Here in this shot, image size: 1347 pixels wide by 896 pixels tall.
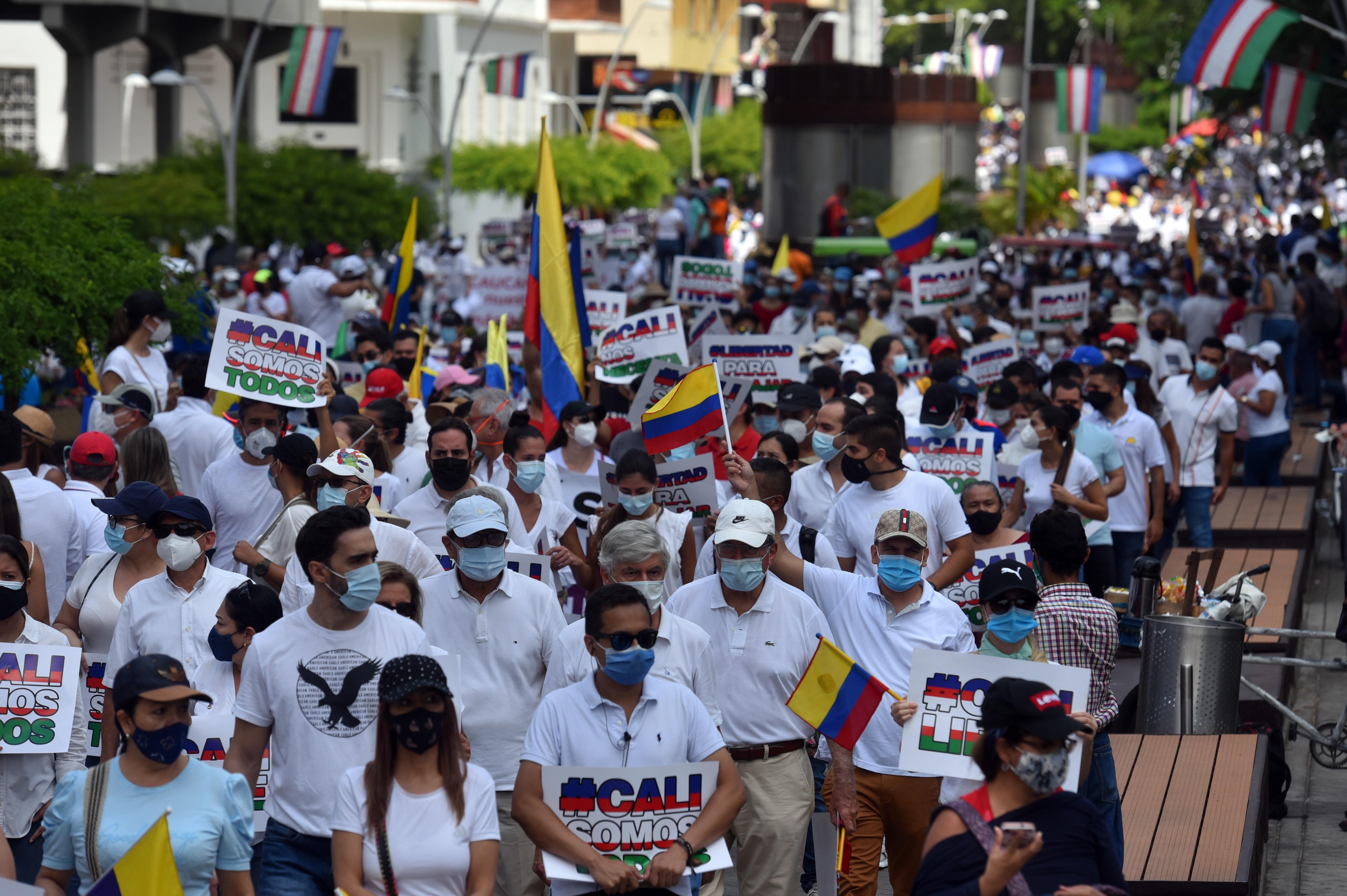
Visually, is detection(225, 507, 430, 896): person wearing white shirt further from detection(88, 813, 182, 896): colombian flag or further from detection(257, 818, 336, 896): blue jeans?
detection(88, 813, 182, 896): colombian flag

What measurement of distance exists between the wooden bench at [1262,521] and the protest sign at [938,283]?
10.5 feet

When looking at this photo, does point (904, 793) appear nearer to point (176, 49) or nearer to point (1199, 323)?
point (1199, 323)

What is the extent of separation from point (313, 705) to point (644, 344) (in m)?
7.22

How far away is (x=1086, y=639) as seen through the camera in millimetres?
6566

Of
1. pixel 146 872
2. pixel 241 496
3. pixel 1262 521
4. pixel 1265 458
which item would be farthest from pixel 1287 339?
pixel 146 872

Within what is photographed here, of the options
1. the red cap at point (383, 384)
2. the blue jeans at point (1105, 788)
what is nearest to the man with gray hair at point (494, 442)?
the red cap at point (383, 384)

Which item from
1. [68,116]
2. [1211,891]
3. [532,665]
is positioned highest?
[68,116]

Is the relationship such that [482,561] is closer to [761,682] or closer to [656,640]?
[656,640]

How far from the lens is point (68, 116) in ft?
126

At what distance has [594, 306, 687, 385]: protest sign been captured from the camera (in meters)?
12.4

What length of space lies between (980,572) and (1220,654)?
1.14m

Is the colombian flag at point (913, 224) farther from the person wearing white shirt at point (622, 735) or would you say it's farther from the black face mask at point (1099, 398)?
the person wearing white shirt at point (622, 735)

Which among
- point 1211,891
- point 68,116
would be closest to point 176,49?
point 68,116

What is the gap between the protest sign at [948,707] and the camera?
19.3 feet
